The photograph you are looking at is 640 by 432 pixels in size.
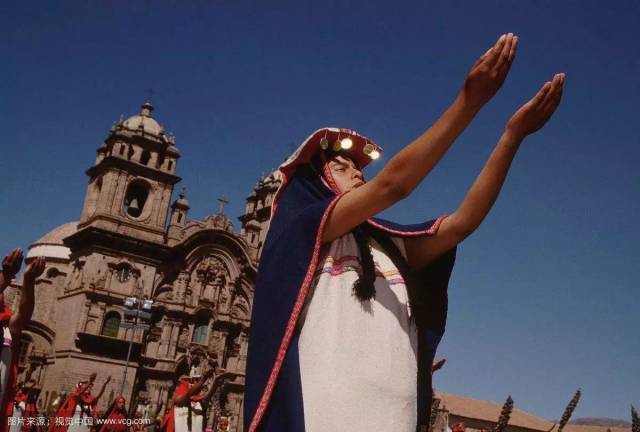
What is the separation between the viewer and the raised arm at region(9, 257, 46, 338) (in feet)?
11.0

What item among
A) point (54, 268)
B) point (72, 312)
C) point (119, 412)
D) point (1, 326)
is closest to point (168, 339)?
point (72, 312)

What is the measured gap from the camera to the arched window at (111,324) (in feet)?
90.8

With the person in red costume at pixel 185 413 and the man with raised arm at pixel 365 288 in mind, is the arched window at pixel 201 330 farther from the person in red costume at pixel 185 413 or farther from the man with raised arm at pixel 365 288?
the man with raised arm at pixel 365 288

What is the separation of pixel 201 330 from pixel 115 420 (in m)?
20.9

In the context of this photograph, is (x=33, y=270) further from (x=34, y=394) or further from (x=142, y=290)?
(x=142, y=290)


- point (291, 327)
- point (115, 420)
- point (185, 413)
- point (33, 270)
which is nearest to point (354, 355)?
point (291, 327)

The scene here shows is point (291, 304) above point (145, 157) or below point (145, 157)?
below

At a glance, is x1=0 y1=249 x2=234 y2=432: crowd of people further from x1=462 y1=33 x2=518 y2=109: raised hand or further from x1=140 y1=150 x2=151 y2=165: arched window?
x1=140 y1=150 x2=151 y2=165: arched window

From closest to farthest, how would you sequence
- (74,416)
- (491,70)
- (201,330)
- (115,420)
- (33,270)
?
(491,70), (33,270), (115,420), (74,416), (201,330)

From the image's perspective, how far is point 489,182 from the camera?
79.4 inches

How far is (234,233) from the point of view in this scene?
110 ft

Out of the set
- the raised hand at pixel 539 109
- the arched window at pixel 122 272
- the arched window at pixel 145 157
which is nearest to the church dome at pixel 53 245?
the arched window at pixel 145 157

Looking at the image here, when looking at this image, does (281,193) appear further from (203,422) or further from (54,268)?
(54,268)

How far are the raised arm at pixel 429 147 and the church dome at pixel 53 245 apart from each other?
125ft
